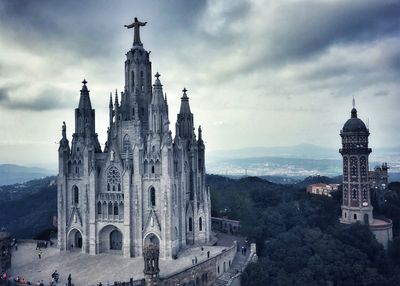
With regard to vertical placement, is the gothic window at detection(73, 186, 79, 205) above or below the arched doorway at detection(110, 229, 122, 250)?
above

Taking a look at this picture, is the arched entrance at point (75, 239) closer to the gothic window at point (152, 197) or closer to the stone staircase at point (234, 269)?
the gothic window at point (152, 197)

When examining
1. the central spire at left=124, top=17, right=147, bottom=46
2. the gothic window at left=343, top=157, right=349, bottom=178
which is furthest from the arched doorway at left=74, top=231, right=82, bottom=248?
the gothic window at left=343, top=157, right=349, bottom=178

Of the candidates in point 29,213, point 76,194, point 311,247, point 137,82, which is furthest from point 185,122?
point 29,213

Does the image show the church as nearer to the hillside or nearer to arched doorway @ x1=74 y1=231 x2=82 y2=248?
arched doorway @ x1=74 y1=231 x2=82 y2=248

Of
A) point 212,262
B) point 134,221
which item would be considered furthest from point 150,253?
point 134,221

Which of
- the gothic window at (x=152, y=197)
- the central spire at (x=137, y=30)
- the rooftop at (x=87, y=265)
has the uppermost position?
the central spire at (x=137, y=30)

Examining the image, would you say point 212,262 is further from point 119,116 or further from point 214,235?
point 119,116

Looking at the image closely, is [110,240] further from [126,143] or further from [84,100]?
[84,100]

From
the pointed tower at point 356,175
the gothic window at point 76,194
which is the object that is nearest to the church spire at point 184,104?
the gothic window at point 76,194
